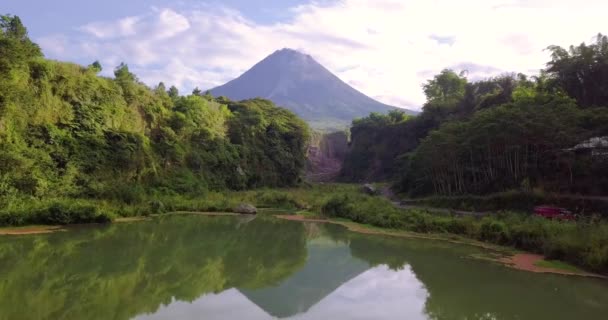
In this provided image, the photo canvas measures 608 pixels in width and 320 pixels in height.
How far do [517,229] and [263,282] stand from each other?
31.3 feet

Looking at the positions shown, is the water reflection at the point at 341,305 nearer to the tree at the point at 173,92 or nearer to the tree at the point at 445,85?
the tree at the point at 173,92

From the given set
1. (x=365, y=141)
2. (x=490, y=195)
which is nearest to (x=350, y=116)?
(x=365, y=141)

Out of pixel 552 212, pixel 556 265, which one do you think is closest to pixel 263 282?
pixel 556 265

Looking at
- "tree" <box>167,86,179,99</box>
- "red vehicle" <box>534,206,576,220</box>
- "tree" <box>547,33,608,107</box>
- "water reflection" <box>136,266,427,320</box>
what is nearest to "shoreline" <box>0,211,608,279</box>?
"water reflection" <box>136,266,427,320</box>

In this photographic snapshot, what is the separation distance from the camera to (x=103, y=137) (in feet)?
82.3

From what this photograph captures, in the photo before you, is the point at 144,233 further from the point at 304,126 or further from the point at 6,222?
the point at 304,126

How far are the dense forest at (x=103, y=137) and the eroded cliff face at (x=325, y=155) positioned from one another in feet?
98.4

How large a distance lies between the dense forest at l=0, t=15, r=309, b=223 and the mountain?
8535cm

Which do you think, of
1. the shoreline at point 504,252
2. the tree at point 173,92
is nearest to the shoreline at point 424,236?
the shoreline at point 504,252

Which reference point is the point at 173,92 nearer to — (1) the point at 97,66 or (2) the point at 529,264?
(1) the point at 97,66

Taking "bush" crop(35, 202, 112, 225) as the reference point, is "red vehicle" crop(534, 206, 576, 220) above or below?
below

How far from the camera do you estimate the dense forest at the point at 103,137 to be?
19.2m

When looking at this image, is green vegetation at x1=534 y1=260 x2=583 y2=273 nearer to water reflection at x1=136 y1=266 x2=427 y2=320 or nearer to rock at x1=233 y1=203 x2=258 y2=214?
water reflection at x1=136 y1=266 x2=427 y2=320

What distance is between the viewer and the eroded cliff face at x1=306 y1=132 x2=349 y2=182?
71375 millimetres
